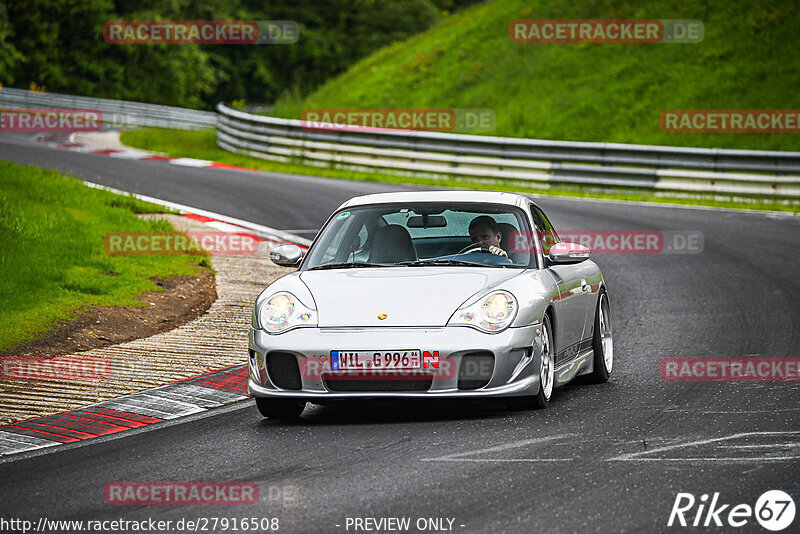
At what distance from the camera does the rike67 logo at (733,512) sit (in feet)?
16.9

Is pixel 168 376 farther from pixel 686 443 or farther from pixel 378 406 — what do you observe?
pixel 686 443

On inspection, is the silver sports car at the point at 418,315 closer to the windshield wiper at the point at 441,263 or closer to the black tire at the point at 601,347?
the windshield wiper at the point at 441,263

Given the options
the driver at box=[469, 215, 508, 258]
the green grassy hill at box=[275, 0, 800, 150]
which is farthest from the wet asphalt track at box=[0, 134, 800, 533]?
the green grassy hill at box=[275, 0, 800, 150]

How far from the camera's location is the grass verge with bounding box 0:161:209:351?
11.2 metres

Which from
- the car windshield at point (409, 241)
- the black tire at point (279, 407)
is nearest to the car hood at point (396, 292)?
the car windshield at point (409, 241)

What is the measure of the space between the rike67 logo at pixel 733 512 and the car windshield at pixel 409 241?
309 centimetres

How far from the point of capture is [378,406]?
819 centimetres

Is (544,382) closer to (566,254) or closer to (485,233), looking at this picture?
(566,254)

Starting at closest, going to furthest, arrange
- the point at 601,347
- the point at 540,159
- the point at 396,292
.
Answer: the point at 396,292, the point at 601,347, the point at 540,159

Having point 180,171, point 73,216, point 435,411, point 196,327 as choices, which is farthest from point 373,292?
point 180,171

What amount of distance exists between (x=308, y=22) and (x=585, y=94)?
4866 centimetres

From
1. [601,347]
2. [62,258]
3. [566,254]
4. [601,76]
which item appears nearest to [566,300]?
[566,254]

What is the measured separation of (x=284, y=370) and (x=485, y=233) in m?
1.98

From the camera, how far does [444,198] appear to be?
28.6ft
